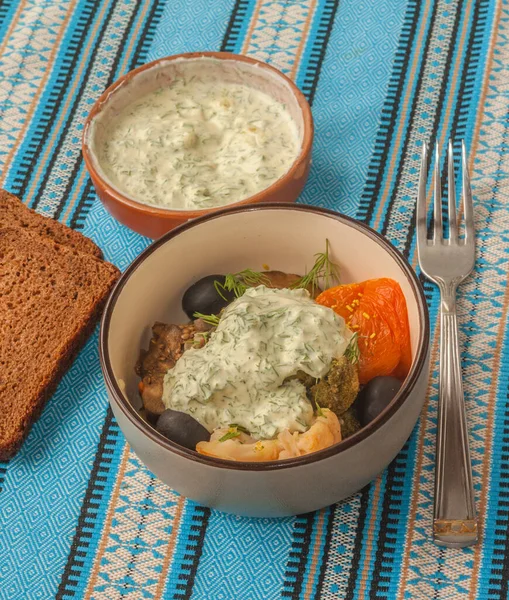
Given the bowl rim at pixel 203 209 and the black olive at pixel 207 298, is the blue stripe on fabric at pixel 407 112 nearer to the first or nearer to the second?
the bowl rim at pixel 203 209

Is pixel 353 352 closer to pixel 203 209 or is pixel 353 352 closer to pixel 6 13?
pixel 203 209

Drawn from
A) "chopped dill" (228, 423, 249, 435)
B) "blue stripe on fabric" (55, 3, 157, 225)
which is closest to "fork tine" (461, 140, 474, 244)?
"chopped dill" (228, 423, 249, 435)

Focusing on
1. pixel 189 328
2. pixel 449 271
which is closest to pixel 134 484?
pixel 189 328

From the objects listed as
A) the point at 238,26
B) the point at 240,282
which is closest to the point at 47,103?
the point at 238,26

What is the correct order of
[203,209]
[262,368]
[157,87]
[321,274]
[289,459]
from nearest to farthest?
[289,459]
[262,368]
[321,274]
[203,209]
[157,87]

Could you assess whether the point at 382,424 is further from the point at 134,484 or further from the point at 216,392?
the point at 134,484

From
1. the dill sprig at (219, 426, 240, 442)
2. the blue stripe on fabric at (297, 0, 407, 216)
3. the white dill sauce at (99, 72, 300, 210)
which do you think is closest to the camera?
the dill sprig at (219, 426, 240, 442)

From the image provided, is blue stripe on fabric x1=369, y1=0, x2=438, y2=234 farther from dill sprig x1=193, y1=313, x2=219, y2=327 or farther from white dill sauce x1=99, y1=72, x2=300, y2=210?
dill sprig x1=193, y1=313, x2=219, y2=327
